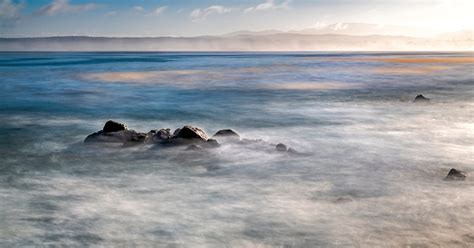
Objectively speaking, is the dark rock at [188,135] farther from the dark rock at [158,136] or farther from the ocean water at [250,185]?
the ocean water at [250,185]

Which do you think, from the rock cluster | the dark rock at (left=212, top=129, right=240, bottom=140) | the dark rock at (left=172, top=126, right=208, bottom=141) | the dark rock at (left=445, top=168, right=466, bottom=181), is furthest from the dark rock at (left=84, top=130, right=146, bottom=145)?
the dark rock at (left=445, top=168, right=466, bottom=181)

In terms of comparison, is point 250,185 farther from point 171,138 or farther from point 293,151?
point 171,138

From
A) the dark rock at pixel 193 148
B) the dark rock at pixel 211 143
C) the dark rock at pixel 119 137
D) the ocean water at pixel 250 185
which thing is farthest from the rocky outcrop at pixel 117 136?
the dark rock at pixel 211 143

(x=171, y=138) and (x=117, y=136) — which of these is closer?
(x=171, y=138)

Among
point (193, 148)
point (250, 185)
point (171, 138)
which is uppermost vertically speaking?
point (171, 138)

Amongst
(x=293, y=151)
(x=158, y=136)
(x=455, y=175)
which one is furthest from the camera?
(x=158, y=136)

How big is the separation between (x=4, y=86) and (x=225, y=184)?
2929cm

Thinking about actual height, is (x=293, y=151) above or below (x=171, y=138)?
below

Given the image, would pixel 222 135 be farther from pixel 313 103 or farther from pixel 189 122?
pixel 313 103

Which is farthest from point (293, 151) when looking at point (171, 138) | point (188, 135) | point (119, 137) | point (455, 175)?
point (119, 137)

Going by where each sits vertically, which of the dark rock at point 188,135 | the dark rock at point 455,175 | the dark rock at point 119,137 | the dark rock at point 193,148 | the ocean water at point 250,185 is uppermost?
the dark rock at point 188,135

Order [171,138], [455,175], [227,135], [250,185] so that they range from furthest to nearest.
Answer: [227,135] → [171,138] → [455,175] → [250,185]

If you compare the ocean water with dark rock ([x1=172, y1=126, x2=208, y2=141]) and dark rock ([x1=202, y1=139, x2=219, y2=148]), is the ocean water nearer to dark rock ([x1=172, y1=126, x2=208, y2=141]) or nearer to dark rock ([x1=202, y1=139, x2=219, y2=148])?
dark rock ([x1=202, y1=139, x2=219, y2=148])

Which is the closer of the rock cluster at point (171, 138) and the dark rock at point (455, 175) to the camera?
the dark rock at point (455, 175)
